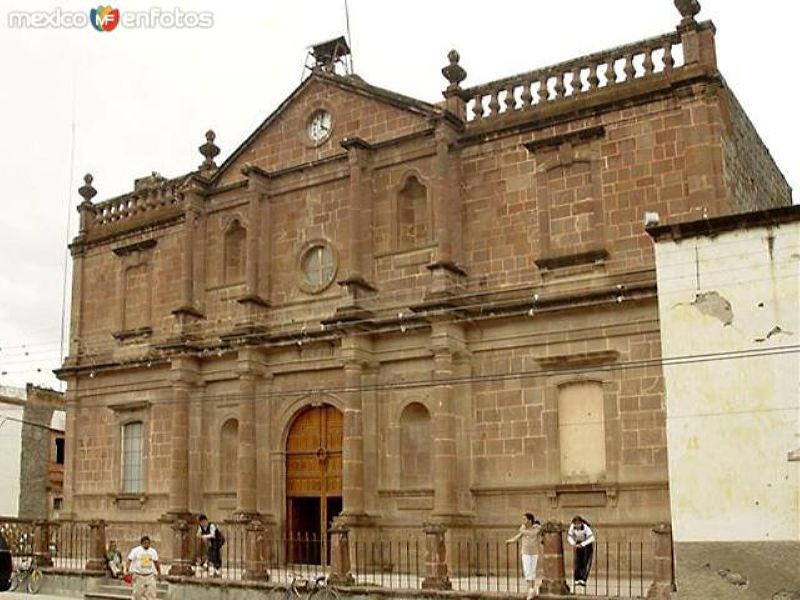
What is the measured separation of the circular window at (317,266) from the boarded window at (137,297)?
19.0 feet

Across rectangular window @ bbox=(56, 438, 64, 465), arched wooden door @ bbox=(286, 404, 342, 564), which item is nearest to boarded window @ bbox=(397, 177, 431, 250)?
arched wooden door @ bbox=(286, 404, 342, 564)

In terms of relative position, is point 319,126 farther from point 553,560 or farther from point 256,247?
point 553,560

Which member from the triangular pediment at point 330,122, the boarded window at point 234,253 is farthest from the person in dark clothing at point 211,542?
the triangular pediment at point 330,122

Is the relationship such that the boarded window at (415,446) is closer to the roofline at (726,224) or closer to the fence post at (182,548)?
the fence post at (182,548)

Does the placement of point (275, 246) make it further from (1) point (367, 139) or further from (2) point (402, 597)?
(2) point (402, 597)

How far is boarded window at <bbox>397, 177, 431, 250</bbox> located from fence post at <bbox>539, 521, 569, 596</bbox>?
8675 mm

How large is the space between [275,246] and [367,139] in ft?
12.1

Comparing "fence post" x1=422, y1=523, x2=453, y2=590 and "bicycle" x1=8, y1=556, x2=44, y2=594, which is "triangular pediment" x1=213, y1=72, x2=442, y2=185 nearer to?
"fence post" x1=422, y1=523, x2=453, y2=590

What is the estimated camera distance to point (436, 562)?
1942cm

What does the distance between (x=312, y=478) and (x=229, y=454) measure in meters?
2.79

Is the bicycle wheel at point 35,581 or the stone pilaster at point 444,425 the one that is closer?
the stone pilaster at point 444,425

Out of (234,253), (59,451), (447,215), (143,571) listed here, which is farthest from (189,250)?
(59,451)

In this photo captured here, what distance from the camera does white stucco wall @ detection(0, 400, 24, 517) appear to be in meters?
43.4

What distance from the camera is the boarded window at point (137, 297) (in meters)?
30.1
